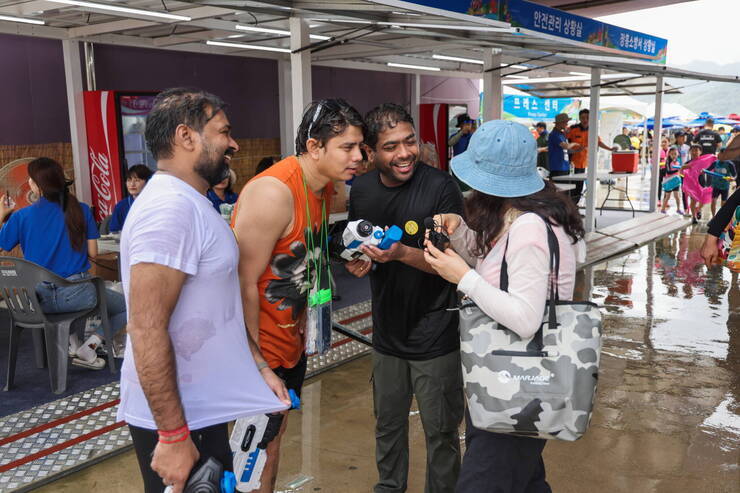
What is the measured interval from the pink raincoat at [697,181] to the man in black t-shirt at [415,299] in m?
12.4

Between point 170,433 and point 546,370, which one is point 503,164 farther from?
point 170,433

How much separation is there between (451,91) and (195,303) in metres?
16.1

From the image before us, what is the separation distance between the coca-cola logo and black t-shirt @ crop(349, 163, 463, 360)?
6.27 metres

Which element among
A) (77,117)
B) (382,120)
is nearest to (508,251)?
(382,120)

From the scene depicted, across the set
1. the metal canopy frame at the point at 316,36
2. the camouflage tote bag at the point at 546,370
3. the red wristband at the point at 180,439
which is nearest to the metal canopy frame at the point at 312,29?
the metal canopy frame at the point at 316,36

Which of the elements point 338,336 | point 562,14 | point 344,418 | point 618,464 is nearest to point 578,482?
point 618,464

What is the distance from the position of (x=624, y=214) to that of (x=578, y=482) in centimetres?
1141

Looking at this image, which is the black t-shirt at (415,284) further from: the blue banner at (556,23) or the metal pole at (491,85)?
the metal pole at (491,85)

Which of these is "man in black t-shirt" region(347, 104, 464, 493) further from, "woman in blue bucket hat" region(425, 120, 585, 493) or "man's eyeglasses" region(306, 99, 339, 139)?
"woman in blue bucket hat" region(425, 120, 585, 493)

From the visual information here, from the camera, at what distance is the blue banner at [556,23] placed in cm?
660

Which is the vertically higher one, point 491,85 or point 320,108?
point 491,85

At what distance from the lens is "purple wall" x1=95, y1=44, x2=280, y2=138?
9.20 m

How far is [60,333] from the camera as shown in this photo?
464 centimetres

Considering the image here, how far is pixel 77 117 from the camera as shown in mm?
8344
